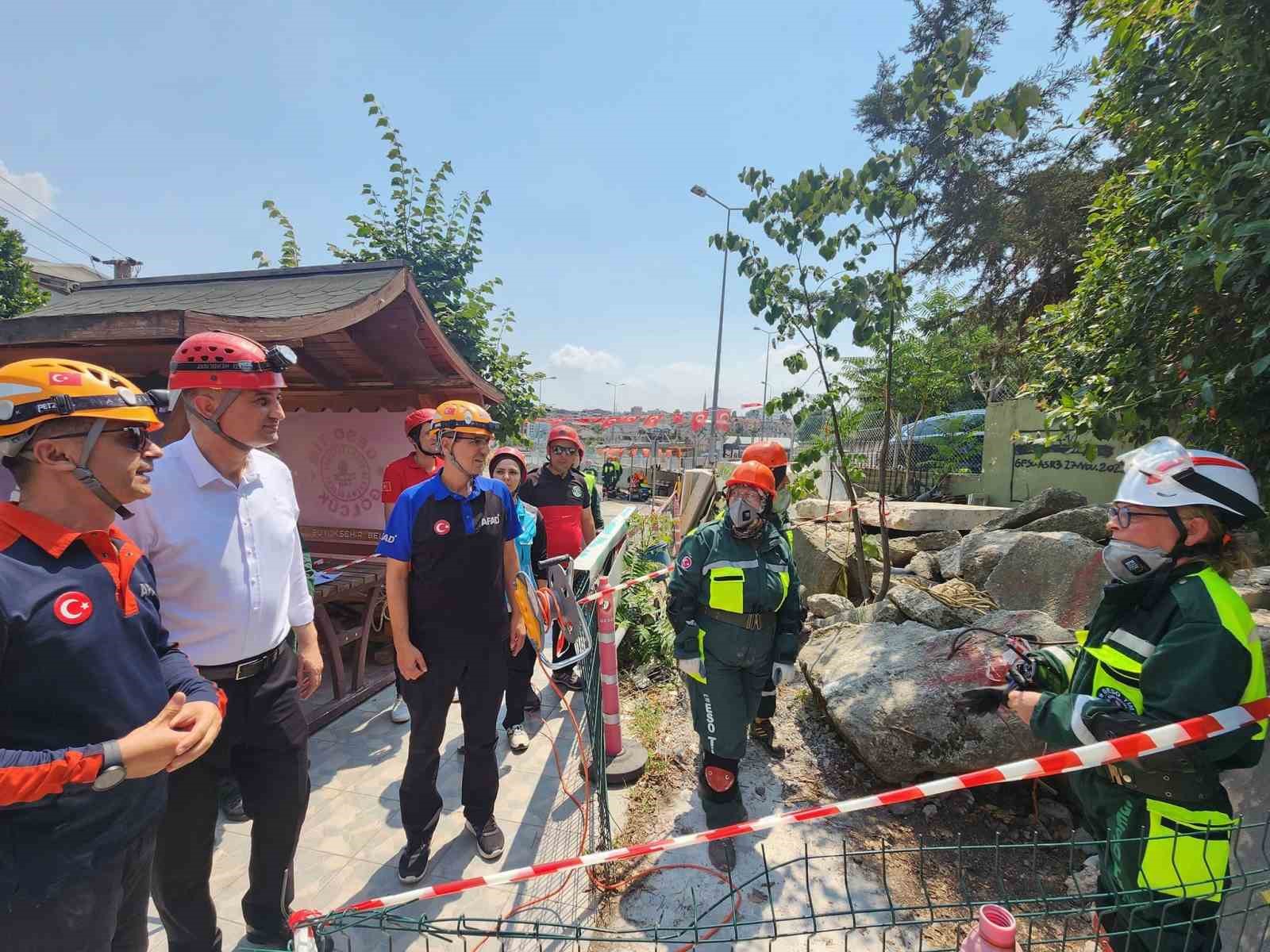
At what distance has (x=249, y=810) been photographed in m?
1.97

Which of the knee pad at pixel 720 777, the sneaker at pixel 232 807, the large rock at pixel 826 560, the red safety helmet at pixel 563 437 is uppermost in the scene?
the red safety helmet at pixel 563 437

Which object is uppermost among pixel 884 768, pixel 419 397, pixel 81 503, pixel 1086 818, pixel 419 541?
pixel 419 397

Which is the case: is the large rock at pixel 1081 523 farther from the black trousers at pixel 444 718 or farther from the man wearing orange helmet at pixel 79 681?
the man wearing orange helmet at pixel 79 681

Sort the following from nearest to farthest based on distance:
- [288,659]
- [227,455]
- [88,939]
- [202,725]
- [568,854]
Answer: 1. [88,939]
2. [202,725]
3. [227,455]
4. [288,659]
5. [568,854]

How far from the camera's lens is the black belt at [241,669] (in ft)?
6.03

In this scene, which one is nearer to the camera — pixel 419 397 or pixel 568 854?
pixel 568 854

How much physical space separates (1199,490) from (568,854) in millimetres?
2950

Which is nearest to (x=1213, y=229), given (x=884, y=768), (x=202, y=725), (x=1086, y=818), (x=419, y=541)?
(x=1086, y=818)

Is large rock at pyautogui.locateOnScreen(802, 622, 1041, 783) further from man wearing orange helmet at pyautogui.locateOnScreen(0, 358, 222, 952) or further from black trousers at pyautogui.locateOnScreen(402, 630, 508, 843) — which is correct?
man wearing orange helmet at pyautogui.locateOnScreen(0, 358, 222, 952)

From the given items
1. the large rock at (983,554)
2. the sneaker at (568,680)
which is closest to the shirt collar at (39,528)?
the sneaker at (568,680)

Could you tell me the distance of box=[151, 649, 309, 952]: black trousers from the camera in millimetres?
1832

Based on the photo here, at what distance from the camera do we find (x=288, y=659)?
6.84 feet

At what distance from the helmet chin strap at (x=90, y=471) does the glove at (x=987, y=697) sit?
2620mm

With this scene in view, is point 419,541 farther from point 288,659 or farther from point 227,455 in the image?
point 227,455
